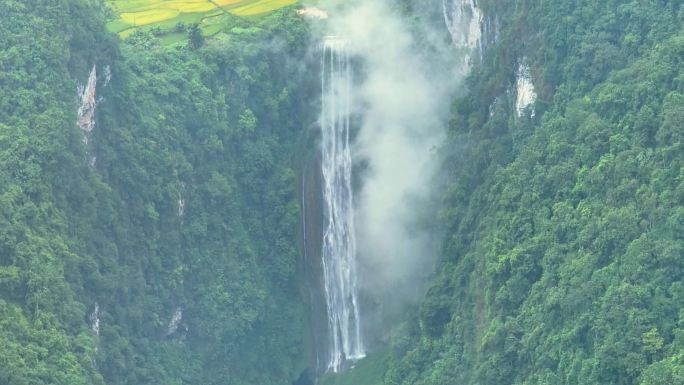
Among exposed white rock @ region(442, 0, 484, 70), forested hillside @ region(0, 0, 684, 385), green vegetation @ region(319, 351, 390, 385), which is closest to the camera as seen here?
forested hillside @ region(0, 0, 684, 385)

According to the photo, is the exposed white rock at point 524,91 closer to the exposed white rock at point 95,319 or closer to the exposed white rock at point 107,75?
the exposed white rock at point 107,75

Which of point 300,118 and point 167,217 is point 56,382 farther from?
point 300,118

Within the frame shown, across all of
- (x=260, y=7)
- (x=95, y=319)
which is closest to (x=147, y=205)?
(x=95, y=319)

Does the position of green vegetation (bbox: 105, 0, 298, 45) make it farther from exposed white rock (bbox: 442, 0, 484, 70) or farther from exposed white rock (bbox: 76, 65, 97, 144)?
exposed white rock (bbox: 442, 0, 484, 70)

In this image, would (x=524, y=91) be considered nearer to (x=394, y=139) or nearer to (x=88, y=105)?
(x=394, y=139)

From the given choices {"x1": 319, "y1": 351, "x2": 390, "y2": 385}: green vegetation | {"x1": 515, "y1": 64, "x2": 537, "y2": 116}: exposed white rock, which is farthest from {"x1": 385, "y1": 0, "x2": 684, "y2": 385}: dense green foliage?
{"x1": 319, "y1": 351, "x2": 390, "y2": 385}: green vegetation

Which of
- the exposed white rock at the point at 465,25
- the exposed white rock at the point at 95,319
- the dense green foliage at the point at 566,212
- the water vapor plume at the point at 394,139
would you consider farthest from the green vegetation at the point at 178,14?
the exposed white rock at the point at 95,319
